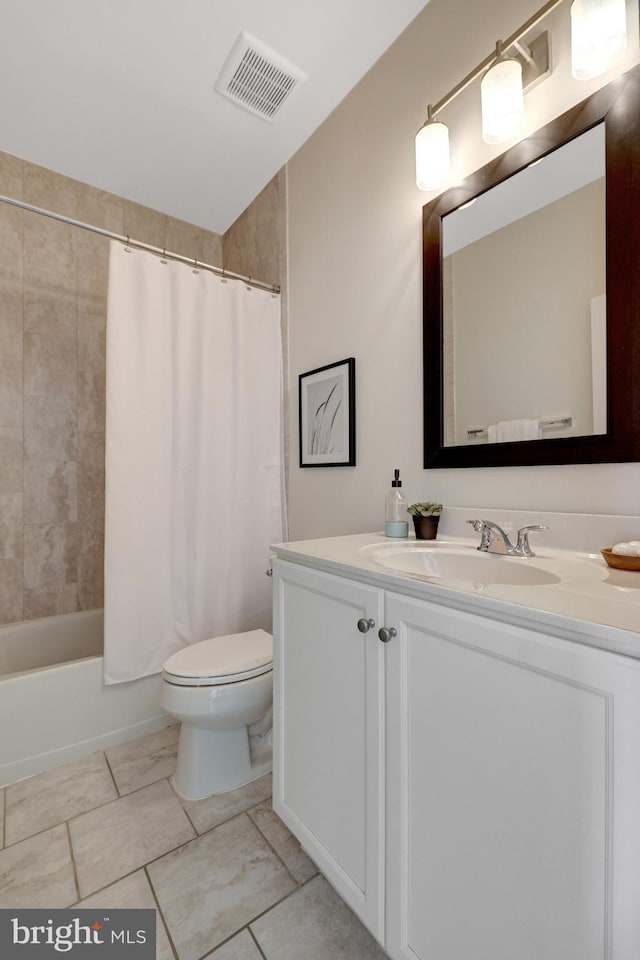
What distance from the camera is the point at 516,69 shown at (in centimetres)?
105

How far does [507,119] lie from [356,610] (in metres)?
1.27

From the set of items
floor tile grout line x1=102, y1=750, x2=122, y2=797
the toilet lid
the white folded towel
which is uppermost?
the white folded towel

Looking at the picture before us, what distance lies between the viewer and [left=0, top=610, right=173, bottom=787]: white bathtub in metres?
1.51

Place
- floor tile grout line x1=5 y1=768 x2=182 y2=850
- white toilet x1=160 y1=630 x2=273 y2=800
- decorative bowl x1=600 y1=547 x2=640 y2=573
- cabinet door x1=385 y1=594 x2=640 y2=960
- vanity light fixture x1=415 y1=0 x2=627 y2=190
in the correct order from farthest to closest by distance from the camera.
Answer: white toilet x1=160 y1=630 x2=273 y2=800
floor tile grout line x1=5 y1=768 x2=182 y2=850
vanity light fixture x1=415 y1=0 x2=627 y2=190
decorative bowl x1=600 y1=547 x2=640 y2=573
cabinet door x1=385 y1=594 x2=640 y2=960

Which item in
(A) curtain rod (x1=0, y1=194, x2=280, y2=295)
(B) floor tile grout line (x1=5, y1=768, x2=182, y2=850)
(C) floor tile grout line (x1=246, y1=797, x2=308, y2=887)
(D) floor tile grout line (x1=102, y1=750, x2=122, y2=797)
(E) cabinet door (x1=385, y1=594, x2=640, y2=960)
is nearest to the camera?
(E) cabinet door (x1=385, y1=594, x2=640, y2=960)

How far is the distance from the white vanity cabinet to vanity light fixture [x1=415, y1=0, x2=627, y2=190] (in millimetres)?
1209

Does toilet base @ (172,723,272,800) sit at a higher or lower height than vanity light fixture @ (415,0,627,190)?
lower

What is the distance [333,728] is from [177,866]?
67 centimetres

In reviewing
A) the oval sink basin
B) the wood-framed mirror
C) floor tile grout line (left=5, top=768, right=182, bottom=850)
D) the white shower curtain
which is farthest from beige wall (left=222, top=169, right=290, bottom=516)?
floor tile grout line (left=5, top=768, right=182, bottom=850)

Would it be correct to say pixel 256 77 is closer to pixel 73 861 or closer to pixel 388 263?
pixel 388 263

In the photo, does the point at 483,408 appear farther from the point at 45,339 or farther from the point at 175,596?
the point at 45,339

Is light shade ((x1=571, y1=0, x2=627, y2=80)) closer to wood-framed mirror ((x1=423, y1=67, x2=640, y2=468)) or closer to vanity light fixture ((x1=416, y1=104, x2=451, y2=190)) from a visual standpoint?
wood-framed mirror ((x1=423, y1=67, x2=640, y2=468))

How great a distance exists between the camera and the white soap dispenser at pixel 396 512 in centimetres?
132

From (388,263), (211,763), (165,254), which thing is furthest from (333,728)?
(165,254)
